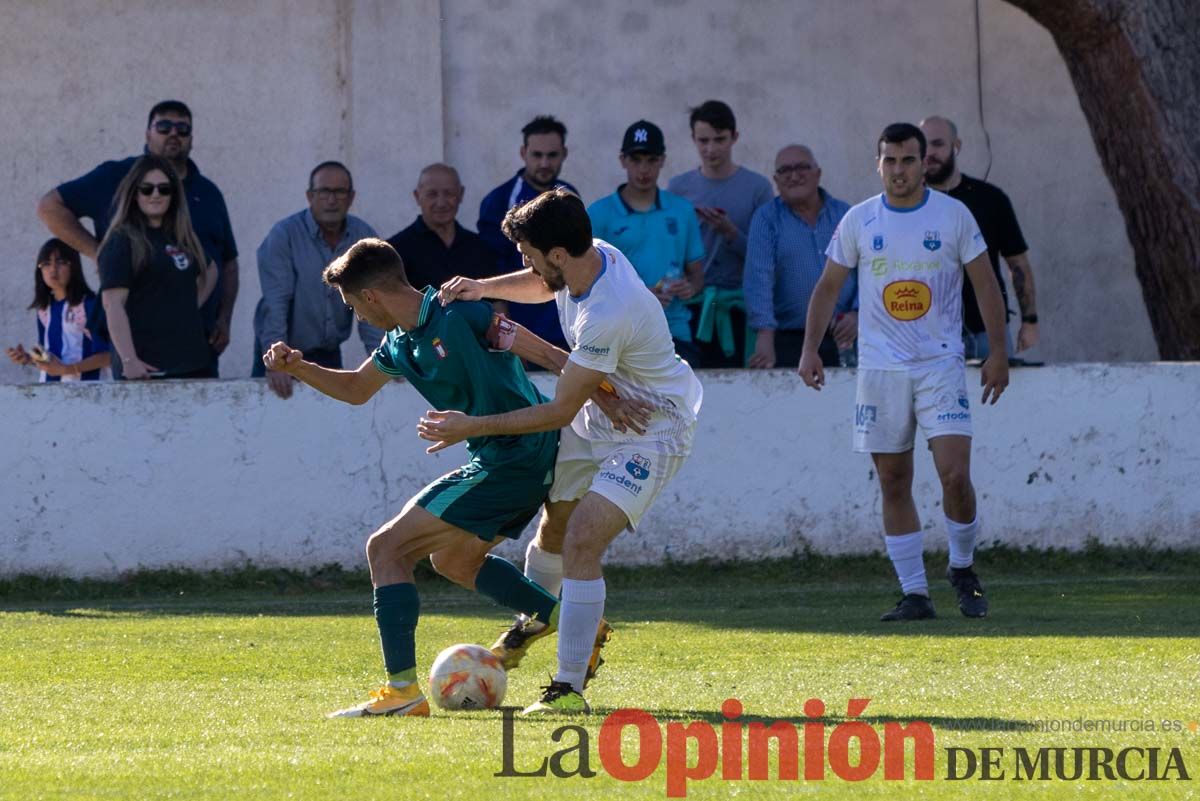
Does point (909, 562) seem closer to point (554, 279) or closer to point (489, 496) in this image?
point (489, 496)

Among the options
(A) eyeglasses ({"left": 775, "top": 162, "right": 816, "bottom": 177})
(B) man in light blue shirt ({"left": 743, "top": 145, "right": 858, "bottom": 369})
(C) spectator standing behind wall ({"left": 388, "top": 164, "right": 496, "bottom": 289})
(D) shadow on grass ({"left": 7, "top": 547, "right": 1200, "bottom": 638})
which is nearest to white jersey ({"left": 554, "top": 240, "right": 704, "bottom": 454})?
(D) shadow on grass ({"left": 7, "top": 547, "right": 1200, "bottom": 638})

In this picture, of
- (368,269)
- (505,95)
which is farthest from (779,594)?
(505,95)

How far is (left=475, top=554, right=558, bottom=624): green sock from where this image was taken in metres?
7.07

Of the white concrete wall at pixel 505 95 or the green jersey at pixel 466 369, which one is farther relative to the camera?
the white concrete wall at pixel 505 95

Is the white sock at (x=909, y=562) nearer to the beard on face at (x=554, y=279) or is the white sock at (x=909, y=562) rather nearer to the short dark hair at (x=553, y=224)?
the beard on face at (x=554, y=279)

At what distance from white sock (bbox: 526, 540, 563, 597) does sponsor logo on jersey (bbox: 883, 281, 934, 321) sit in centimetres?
254

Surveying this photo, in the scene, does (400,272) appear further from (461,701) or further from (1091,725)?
(1091,725)

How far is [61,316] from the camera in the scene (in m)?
12.6

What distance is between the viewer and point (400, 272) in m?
6.66

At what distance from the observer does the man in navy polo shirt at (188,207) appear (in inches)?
464

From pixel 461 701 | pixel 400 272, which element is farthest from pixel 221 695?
pixel 400 272

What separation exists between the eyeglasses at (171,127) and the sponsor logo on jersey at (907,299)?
15.6 ft

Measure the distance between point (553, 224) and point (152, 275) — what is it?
5.45 metres

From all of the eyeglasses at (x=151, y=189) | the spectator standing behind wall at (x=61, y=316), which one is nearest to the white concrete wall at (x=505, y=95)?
the spectator standing behind wall at (x=61, y=316)
